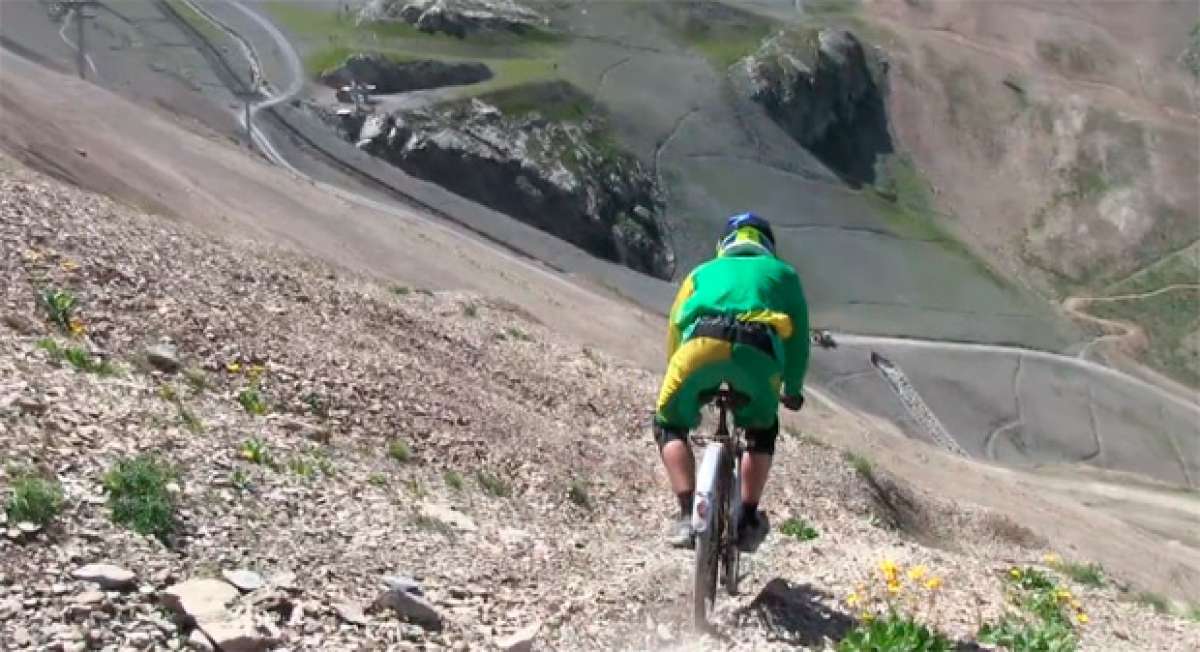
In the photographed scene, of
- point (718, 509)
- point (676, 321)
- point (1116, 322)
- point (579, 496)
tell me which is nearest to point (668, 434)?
→ point (718, 509)

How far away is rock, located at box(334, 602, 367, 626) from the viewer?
6.73 meters

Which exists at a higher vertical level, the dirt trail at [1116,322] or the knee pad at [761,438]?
the dirt trail at [1116,322]

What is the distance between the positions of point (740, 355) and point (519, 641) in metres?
1.85

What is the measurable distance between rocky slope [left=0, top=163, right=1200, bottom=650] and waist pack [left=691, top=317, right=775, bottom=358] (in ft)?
5.05

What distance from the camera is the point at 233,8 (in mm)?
75938

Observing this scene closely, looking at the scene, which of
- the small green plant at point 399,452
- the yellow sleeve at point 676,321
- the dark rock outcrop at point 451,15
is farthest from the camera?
the dark rock outcrop at point 451,15

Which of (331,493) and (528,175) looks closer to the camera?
(331,493)

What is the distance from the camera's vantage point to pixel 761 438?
25.3 feet

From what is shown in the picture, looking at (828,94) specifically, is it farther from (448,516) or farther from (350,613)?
(350,613)

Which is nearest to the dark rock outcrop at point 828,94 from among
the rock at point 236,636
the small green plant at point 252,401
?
the small green plant at point 252,401

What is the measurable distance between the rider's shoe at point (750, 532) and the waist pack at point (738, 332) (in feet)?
3.47

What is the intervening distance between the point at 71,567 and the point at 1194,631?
23.7ft

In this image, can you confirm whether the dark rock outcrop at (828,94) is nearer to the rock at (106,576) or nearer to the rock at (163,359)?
the rock at (163,359)

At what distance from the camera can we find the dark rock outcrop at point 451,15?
76.0m
